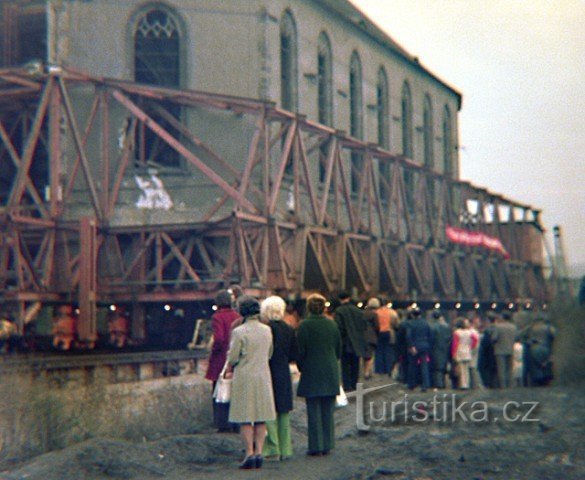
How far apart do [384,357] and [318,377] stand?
33.9 feet

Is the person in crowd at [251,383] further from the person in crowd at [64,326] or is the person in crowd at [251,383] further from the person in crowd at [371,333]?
the person in crowd at [64,326]

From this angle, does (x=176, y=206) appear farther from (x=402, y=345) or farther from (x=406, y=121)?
(x=406, y=121)

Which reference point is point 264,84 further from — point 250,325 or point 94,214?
point 250,325

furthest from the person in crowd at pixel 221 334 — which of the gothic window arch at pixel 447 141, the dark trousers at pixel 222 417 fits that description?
the gothic window arch at pixel 447 141

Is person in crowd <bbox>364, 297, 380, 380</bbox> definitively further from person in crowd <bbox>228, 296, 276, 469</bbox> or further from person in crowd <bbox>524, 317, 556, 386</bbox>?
person in crowd <bbox>228, 296, 276, 469</bbox>

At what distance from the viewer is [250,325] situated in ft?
39.2

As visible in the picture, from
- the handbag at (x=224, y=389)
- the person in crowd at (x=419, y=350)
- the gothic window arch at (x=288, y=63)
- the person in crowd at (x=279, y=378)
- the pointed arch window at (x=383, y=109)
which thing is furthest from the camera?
the pointed arch window at (x=383, y=109)

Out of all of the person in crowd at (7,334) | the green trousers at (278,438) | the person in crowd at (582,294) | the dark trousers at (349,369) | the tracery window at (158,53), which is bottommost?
the green trousers at (278,438)

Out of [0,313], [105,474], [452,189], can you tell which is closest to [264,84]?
[0,313]

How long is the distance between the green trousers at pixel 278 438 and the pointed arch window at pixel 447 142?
4200 cm

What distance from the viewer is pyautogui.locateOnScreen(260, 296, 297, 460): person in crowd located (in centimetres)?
1228

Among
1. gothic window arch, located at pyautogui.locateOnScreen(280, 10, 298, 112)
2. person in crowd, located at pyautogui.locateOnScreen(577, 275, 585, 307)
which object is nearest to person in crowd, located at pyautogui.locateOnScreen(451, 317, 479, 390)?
person in crowd, located at pyautogui.locateOnScreen(577, 275, 585, 307)

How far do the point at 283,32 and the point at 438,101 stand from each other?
61.2ft

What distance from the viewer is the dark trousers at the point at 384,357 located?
22.8m
